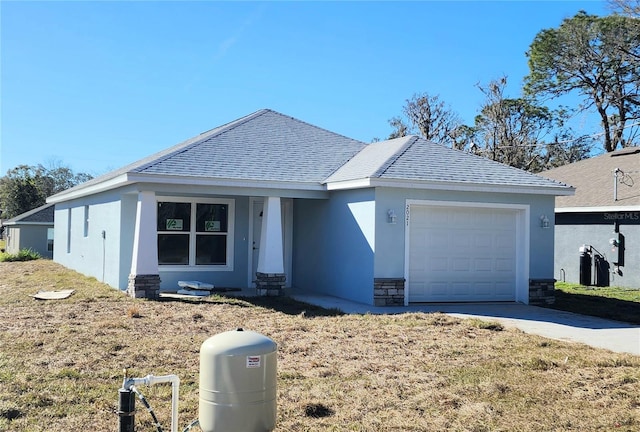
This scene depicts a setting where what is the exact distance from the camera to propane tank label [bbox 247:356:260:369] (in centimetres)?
433

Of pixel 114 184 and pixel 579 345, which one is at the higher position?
pixel 114 184

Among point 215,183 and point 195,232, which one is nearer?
point 215,183

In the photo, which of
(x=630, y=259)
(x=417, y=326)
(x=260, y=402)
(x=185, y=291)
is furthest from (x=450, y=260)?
(x=260, y=402)

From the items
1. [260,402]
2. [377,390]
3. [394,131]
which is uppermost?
[394,131]

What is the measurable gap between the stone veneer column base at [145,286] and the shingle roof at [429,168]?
450cm

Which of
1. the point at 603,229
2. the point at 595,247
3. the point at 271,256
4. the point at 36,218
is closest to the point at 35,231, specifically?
the point at 36,218

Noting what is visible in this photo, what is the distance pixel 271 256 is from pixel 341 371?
273 inches

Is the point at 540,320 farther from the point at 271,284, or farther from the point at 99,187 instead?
the point at 99,187

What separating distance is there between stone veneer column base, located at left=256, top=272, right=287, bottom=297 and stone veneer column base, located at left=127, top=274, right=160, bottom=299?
7.36 feet

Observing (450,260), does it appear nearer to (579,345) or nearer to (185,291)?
(579,345)

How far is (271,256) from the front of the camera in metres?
14.1

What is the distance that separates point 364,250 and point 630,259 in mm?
9258

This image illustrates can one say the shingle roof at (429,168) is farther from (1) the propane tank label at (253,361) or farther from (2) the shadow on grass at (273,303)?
(1) the propane tank label at (253,361)

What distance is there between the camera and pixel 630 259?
18047 mm
